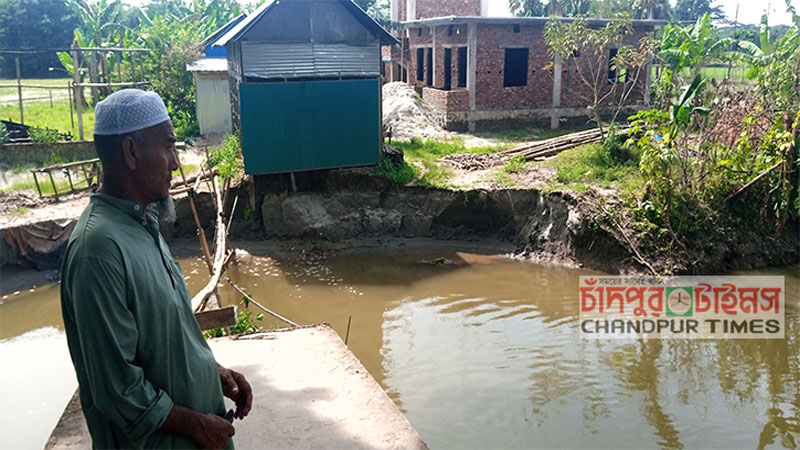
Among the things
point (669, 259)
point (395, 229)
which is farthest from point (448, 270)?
point (669, 259)

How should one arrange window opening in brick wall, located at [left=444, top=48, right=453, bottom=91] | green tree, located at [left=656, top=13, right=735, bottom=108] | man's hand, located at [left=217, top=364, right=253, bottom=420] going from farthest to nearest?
1. window opening in brick wall, located at [left=444, top=48, right=453, bottom=91]
2. green tree, located at [left=656, top=13, right=735, bottom=108]
3. man's hand, located at [left=217, top=364, right=253, bottom=420]

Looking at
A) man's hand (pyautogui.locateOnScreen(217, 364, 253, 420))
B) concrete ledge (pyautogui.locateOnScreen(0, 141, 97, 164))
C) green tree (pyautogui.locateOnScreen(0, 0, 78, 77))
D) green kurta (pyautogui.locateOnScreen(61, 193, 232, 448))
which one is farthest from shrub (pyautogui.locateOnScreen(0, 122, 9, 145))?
green tree (pyautogui.locateOnScreen(0, 0, 78, 77))

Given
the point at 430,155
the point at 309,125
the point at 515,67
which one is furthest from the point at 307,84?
the point at 515,67

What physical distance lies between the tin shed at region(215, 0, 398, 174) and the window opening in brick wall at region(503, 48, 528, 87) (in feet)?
26.0

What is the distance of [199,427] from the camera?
2.22 m

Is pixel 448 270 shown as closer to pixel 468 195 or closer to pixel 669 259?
pixel 468 195

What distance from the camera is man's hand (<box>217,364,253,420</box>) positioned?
9.05 feet

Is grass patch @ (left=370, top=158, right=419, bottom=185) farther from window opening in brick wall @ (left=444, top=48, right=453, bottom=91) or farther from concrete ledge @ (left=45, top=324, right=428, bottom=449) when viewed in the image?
concrete ledge @ (left=45, top=324, right=428, bottom=449)

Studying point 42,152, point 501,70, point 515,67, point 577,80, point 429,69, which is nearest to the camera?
point 42,152

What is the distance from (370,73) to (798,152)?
26.3 feet

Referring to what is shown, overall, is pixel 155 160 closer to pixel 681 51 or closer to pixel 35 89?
pixel 681 51

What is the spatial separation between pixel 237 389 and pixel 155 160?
1.08 m

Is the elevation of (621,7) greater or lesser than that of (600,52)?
greater

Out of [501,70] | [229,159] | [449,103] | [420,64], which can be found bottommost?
[229,159]
